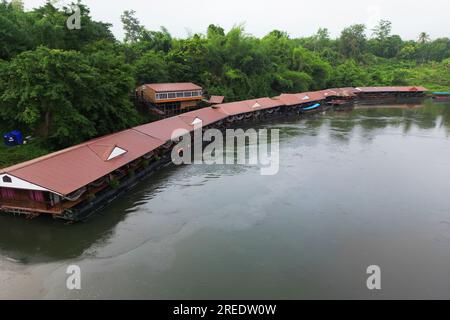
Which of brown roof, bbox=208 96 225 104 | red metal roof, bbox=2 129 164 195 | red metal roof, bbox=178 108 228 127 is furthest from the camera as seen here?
brown roof, bbox=208 96 225 104

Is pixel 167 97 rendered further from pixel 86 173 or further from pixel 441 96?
pixel 441 96

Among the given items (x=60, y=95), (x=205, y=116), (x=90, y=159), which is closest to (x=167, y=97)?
(x=205, y=116)

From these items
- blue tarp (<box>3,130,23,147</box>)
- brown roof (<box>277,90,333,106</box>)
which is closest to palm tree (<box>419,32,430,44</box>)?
brown roof (<box>277,90,333,106</box>)

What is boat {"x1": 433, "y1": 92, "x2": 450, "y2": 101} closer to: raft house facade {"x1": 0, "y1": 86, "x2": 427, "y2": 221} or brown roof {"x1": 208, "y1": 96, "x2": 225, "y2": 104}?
brown roof {"x1": 208, "y1": 96, "x2": 225, "y2": 104}

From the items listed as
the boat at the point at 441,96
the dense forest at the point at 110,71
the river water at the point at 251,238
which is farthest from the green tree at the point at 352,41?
the river water at the point at 251,238

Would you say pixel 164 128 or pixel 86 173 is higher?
pixel 164 128

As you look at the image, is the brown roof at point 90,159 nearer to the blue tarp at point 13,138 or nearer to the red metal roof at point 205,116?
the red metal roof at point 205,116

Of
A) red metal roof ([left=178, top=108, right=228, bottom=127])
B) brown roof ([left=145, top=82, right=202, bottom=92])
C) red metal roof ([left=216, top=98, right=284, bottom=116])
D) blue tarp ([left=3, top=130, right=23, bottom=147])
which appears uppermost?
brown roof ([left=145, top=82, right=202, bottom=92])
